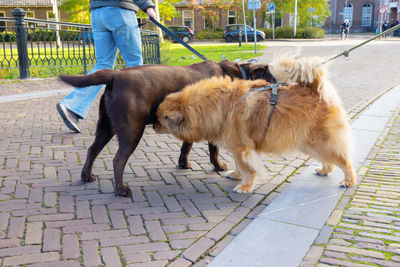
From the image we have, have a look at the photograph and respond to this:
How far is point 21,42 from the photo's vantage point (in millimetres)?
10828

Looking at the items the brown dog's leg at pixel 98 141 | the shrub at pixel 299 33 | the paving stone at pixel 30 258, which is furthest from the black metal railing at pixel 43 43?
the shrub at pixel 299 33

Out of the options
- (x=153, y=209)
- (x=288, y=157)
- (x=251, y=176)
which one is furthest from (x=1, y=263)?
A: (x=288, y=157)

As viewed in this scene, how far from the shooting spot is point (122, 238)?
291cm

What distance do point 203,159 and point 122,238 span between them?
2.11 metres

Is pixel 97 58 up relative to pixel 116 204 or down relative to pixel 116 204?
up

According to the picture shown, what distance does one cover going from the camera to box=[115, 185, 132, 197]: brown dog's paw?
3650mm

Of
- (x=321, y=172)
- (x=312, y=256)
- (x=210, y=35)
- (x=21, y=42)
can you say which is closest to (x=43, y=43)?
(x=21, y=42)

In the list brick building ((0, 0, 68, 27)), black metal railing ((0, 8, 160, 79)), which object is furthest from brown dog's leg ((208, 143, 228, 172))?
brick building ((0, 0, 68, 27))

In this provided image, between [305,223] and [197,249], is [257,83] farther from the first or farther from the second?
[197,249]

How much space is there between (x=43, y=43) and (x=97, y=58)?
27.1ft

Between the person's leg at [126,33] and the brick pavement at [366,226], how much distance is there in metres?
3.13

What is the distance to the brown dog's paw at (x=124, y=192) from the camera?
365 cm

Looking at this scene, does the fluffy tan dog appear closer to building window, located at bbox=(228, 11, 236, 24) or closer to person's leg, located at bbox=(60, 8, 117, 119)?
person's leg, located at bbox=(60, 8, 117, 119)

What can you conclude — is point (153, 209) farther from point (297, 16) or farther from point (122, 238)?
point (297, 16)
